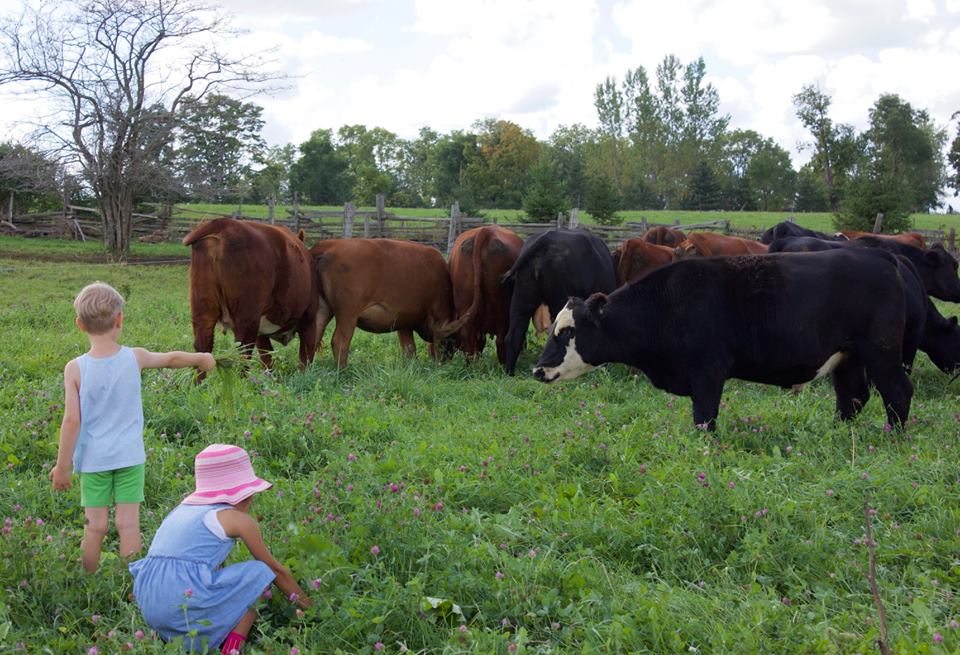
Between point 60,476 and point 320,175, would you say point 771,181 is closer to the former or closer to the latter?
point 320,175

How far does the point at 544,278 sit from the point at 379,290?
5.82 ft

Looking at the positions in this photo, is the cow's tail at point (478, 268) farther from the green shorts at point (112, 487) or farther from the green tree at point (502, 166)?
the green tree at point (502, 166)

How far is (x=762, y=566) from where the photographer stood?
13.2ft

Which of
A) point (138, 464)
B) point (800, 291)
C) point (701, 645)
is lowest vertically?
point (701, 645)

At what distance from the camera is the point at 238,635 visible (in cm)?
345

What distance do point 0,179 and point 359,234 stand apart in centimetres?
1395

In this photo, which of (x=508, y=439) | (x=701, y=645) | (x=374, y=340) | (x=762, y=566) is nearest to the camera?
(x=701, y=645)

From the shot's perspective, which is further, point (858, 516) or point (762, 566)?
point (858, 516)

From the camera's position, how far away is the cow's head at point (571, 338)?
6863mm

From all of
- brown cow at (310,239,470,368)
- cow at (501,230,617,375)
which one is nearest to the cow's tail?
brown cow at (310,239,470,368)

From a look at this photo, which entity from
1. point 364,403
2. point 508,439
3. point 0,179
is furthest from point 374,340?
point 0,179

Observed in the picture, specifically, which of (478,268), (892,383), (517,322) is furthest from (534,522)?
(478,268)

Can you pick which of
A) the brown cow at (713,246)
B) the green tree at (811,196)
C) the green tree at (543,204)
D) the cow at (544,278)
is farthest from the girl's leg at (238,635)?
the green tree at (811,196)

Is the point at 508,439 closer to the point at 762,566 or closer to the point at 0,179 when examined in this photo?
the point at 762,566
